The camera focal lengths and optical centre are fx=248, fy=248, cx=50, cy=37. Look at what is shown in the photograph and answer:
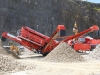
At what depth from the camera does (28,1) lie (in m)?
40.1

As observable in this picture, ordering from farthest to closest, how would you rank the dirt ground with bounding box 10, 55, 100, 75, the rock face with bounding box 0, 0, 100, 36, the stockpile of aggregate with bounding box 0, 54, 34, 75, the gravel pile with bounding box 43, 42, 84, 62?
the rock face with bounding box 0, 0, 100, 36 < the gravel pile with bounding box 43, 42, 84, 62 < the stockpile of aggregate with bounding box 0, 54, 34, 75 < the dirt ground with bounding box 10, 55, 100, 75

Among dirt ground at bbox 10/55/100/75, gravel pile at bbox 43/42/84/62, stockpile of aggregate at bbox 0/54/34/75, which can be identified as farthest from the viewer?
gravel pile at bbox 43/42/84/62

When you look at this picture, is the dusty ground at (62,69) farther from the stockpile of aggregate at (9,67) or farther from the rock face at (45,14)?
the rock face at (45,14)

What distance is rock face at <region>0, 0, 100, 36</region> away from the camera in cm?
3628

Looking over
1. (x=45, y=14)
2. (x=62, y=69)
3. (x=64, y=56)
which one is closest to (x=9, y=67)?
Answer: (x=62, y=69)

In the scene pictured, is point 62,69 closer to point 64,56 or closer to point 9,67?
point 9,67

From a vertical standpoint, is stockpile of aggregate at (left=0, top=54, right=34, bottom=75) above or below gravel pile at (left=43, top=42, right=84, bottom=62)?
below

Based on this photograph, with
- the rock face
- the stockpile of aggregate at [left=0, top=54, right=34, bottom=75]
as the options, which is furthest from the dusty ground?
the rock face

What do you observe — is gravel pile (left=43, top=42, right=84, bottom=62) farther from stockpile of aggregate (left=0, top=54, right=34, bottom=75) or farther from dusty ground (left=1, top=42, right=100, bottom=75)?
stockpile of aggregate (left=0, top=54, right=34, bottom=75)

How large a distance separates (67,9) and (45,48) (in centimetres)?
2604

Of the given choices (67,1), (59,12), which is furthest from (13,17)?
(67,1)

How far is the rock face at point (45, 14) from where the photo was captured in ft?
119

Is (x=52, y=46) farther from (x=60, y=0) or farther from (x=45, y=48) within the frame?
(x=60, y=0)

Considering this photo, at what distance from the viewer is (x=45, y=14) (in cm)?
4084
